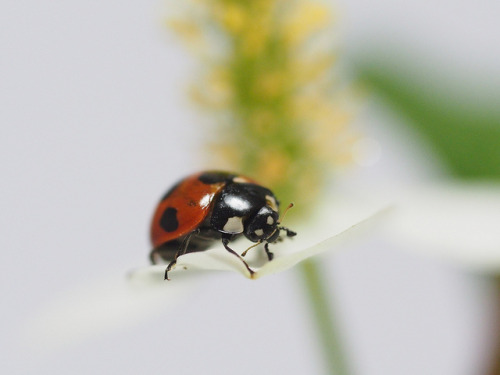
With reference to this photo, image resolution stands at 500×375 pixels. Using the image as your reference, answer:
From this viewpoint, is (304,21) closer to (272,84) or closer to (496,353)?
(272,84)

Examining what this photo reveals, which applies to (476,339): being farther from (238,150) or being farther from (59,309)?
(59,309)

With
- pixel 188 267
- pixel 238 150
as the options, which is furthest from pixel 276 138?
pixel 188 267

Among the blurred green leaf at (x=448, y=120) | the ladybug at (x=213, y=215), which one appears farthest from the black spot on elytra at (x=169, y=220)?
the blurred green leaf at (x=448, y=120)

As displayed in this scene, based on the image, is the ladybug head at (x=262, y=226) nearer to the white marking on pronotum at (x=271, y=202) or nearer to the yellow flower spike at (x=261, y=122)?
the white marking on pronotum at (x=271, y=202)

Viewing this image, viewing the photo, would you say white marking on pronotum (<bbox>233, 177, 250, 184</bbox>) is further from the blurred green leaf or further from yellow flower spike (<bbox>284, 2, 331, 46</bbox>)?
the blurred green leaf

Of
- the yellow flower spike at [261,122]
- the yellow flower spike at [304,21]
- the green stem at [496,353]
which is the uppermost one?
the yellow flower spike at [304,21]

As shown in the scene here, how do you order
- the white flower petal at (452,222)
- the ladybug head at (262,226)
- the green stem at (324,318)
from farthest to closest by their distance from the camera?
the white flower petal at (452,222) → the green stem at (324,318) → the ladybug head at (262,226)

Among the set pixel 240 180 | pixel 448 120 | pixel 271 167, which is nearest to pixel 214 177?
pixel 240 180
